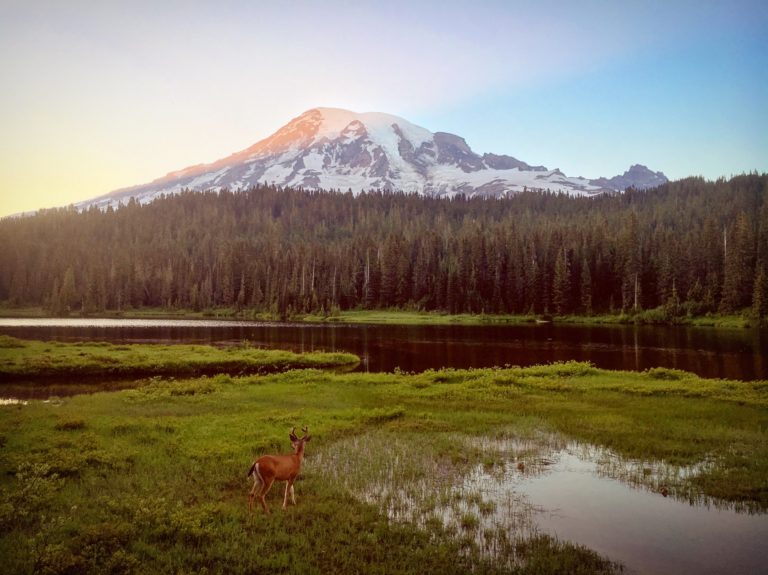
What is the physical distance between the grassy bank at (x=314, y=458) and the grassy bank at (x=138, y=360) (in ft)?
32.1

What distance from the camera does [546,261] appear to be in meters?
130

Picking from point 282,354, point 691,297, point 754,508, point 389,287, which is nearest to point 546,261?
point 691,297

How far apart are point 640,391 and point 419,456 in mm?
19303

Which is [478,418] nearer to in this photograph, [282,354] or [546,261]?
[282,354]

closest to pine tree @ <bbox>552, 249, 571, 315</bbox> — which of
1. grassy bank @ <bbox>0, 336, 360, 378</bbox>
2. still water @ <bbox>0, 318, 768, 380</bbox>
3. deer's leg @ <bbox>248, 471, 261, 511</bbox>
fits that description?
still water @ <bbox>0, 318, 768, 380</bbox>

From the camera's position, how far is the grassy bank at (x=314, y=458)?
10961 millimetres

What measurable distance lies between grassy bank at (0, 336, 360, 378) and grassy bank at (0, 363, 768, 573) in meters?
9.78

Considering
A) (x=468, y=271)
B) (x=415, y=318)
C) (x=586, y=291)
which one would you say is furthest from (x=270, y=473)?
(x=468, y=271)

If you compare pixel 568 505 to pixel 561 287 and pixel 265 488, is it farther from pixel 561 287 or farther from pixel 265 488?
pixel 561 287

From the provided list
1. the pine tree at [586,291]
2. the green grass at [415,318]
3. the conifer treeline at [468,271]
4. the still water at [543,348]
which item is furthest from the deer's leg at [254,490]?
the pine tree at [586,291]

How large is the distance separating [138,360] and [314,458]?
33919mm

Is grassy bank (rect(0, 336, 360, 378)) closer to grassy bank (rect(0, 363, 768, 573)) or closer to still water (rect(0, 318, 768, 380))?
still water (rect(0, 318, 768, 380))

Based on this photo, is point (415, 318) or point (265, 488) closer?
point (265, 488)

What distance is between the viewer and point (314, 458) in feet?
60.0
